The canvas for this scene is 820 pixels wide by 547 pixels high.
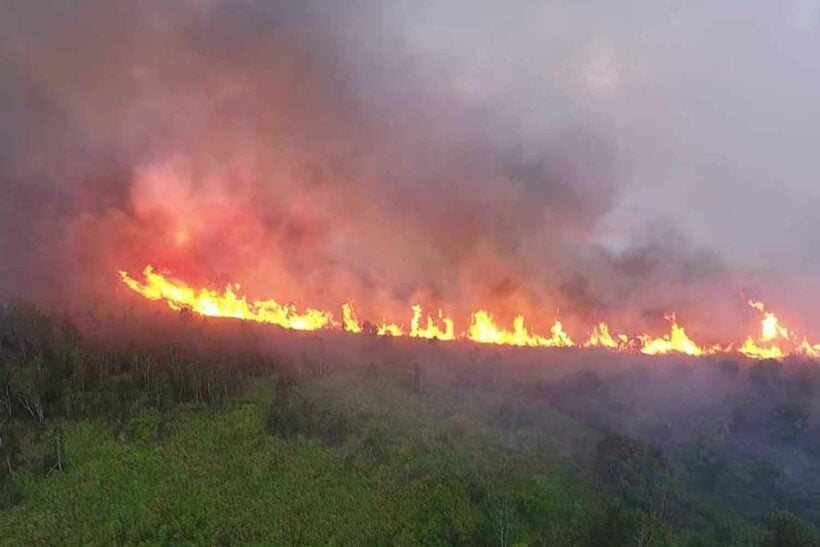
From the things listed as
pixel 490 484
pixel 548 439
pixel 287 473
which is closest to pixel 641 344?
pixel 548 439

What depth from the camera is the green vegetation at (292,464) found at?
100 meters

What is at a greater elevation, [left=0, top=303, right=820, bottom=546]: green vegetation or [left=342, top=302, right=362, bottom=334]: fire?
[left=342, top=302, right=362, bottom=334]: fire

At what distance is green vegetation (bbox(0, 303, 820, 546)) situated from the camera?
100 metres

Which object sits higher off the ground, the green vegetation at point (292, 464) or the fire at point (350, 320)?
the fire at point (350, 320)

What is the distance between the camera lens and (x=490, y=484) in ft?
360

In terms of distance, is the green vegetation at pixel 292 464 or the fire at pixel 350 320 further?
the fire at pixel 350 320

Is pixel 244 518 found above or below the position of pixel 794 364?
below

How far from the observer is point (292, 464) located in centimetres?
11031

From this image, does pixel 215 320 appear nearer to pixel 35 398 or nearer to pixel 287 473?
pixel 35 398

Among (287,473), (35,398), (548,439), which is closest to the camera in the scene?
(287,473)

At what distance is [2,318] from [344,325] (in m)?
69.9

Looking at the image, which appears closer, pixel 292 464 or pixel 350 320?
pixel 292 464

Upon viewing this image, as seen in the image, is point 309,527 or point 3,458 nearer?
point 309,527

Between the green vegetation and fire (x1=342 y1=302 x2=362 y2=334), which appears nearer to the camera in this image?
the green vegetation
